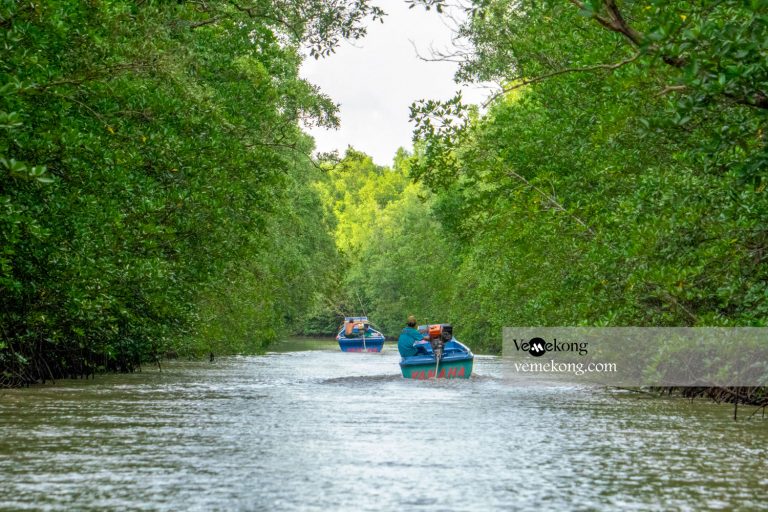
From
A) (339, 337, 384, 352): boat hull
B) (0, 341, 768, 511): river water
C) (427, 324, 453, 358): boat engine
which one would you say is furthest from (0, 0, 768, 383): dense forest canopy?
(339, 337, 384, 352): boat hull

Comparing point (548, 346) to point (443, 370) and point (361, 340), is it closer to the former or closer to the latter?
point (443, 370)

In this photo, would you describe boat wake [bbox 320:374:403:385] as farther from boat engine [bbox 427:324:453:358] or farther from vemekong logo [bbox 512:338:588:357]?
vemekong logo [bbox 512:338:588:357]

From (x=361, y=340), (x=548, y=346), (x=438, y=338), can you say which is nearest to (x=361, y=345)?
(x=361, y=340)

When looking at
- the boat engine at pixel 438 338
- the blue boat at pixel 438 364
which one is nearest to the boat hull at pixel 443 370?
the blue boat at pixel 438 364

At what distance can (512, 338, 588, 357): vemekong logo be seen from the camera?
1069 inches

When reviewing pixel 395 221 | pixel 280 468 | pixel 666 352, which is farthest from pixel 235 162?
pixel 395 221

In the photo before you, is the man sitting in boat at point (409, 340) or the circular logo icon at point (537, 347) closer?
the man sitting in boat at point (409, 340)

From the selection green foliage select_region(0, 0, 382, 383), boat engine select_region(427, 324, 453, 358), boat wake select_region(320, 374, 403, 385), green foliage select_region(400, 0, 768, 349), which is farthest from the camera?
boat engine select_region(427, 324, 453, 358)

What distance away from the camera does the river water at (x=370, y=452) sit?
897 centimetres

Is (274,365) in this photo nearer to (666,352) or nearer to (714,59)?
(666,352)

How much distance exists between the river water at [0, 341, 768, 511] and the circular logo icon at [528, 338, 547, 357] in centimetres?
1153

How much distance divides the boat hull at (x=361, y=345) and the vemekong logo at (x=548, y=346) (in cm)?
1793

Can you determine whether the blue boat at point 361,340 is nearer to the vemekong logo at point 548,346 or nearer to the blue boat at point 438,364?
the vemekong logo at point 548,346

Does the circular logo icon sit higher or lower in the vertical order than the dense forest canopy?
lower
